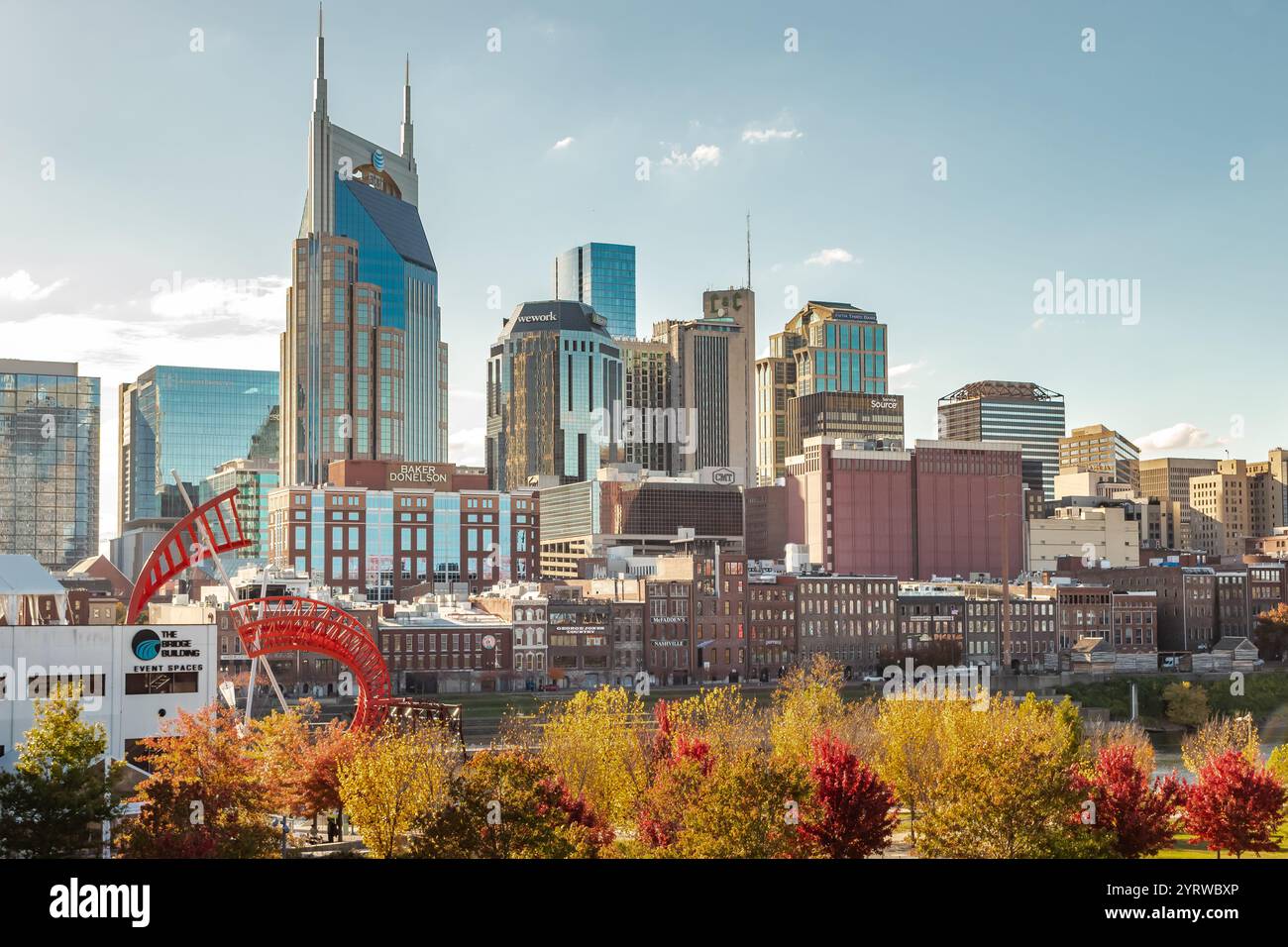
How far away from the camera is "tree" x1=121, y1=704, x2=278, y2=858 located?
39.2 m

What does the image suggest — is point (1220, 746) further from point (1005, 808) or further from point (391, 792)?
point (391, 792)

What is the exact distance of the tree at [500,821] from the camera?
39.9 meters

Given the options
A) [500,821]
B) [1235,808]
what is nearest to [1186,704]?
[1235,808]

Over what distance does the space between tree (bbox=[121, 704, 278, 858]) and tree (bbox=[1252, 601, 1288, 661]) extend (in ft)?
414

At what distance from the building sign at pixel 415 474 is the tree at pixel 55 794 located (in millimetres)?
134889

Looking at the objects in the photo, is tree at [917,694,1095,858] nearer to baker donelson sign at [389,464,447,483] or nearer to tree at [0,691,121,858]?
tree at [0,691,121,858]

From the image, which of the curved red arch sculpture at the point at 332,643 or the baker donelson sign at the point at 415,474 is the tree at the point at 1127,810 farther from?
the baker donelson sign at the point at 415,474

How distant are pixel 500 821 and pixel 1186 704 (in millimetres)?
92717

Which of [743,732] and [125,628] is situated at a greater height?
[125,628]

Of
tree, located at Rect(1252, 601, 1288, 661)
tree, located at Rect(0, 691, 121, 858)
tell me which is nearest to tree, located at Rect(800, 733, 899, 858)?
tree, located at Rect(0, 691, 121, 858)
